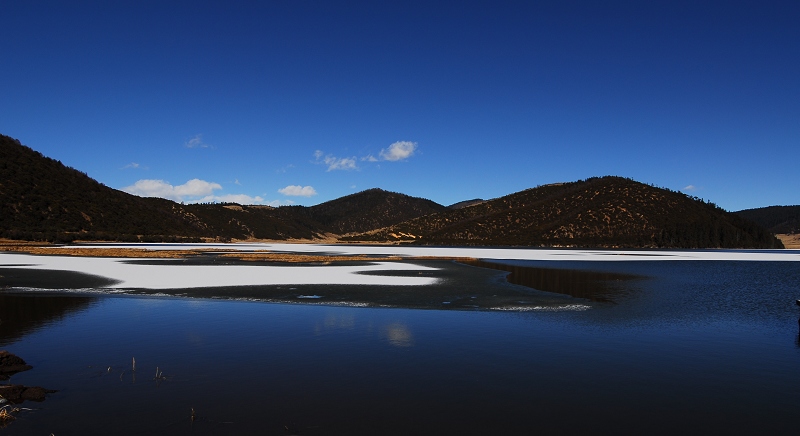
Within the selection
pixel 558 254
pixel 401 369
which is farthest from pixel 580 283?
pixel 558 254

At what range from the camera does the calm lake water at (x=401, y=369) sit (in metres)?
8.64

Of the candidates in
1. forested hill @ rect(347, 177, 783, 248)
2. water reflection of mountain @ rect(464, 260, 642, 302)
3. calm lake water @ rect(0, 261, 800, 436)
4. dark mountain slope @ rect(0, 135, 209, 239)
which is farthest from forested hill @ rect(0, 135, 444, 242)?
water reflection of mountain @ rect(464, 260, 642, 302)

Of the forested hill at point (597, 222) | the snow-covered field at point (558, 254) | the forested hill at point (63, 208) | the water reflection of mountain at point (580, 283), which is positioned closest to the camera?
the water reflection of mountain at point (580, 283)

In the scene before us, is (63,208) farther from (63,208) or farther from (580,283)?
(580,283)

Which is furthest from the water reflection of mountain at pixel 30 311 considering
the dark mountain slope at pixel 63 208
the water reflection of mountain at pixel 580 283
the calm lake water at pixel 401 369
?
the dark mountain slope at pixel 63 208

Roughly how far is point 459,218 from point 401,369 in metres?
168

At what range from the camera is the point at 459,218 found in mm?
178875

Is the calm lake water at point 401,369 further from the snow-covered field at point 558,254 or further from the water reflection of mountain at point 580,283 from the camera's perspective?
the snow-covered field at point 558,254

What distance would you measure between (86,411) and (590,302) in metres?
A: 19.8

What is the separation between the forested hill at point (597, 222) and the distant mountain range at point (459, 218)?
271 millimetres

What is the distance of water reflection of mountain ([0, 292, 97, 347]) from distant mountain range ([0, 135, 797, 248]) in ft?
230

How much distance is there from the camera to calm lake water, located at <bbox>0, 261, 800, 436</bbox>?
28.3 ft

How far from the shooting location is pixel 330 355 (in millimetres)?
13039

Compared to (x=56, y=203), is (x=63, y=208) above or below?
below
